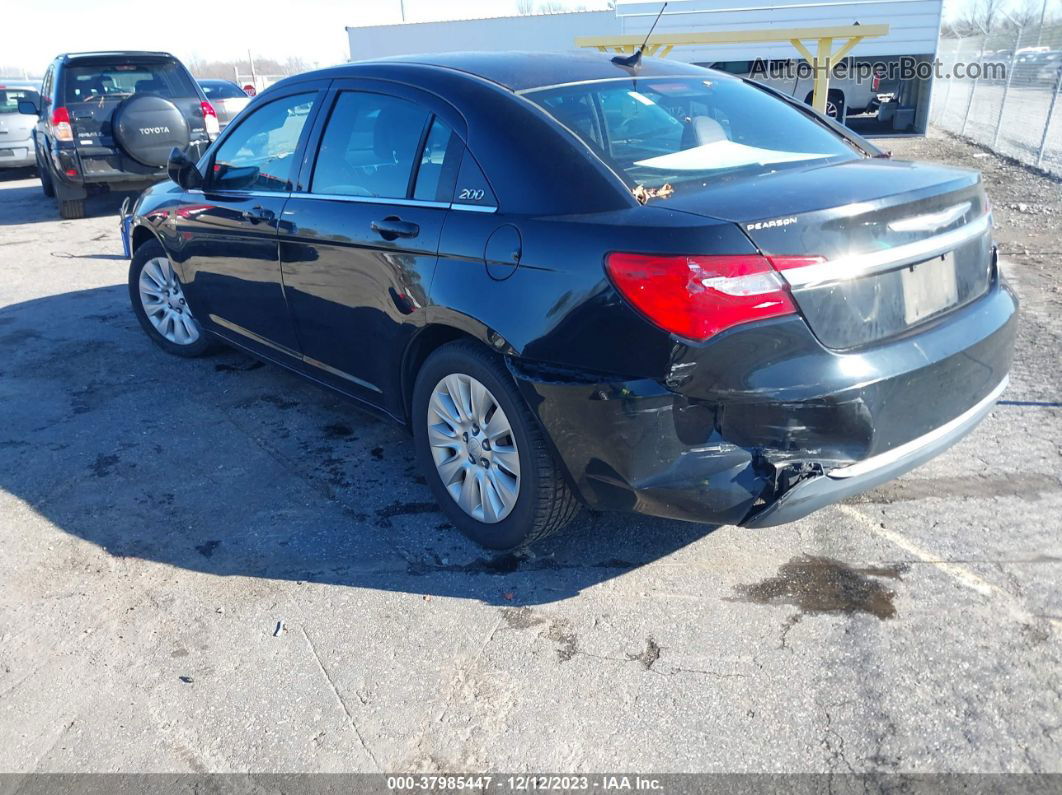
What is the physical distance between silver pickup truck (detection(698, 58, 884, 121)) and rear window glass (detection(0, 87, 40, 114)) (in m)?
13.1

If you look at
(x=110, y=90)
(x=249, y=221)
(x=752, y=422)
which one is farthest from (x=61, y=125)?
(x=752, y=422)

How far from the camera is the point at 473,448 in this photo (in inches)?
128

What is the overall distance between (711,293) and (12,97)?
16273 millimetres

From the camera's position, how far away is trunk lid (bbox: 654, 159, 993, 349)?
2525 millimetres

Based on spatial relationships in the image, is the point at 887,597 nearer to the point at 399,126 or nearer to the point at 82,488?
the point at 399,126

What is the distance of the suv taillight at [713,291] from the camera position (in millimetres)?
2461

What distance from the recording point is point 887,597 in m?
2.94

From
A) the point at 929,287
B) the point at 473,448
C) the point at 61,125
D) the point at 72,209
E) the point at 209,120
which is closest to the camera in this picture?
the point at 929,287

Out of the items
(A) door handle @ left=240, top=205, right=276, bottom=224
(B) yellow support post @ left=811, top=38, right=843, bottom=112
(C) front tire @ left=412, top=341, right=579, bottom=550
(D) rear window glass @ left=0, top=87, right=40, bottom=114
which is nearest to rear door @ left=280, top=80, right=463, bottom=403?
(A) door handle @ left=240, top=205, right=276, bottom=224

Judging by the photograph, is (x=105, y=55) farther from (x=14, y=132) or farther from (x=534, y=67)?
(x=534, y=67)

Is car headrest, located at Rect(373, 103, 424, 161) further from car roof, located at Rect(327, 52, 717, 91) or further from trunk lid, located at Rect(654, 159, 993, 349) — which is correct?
trunk lid, located at Rect(654, 159, 993, 349)

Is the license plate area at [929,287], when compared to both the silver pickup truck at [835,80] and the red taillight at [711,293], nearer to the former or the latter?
the red taillight at [711,293]

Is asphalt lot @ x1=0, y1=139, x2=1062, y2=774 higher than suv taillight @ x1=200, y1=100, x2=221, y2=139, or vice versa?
suv taillight @ x1=200, y1=100, x2=221, y2=139

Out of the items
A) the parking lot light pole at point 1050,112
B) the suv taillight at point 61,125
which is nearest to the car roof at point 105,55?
the suv taillight at point 61,125
